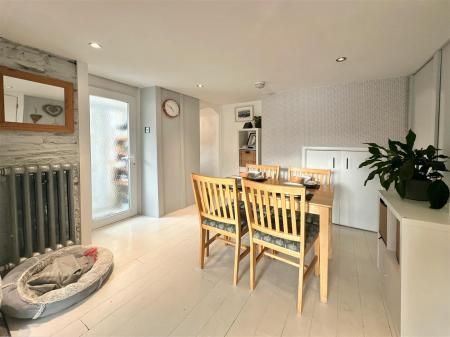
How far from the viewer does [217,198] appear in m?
A: 1.93

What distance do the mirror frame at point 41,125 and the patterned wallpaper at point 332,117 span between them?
2.84 m

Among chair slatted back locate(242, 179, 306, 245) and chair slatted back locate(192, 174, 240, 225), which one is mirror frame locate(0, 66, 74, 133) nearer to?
chair slatted back locate(192, 174, 240, 225)

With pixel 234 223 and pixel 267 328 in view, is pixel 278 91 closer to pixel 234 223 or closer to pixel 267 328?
pixel 234 223

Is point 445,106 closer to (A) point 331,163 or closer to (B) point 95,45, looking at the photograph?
(A) point 331,163

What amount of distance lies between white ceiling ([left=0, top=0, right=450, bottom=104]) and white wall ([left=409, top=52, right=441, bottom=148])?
0.14 metres

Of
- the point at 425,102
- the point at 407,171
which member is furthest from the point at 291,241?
the point at 425,102

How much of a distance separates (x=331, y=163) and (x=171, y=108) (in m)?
2.76

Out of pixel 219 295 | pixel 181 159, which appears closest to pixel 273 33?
pixel 219 295

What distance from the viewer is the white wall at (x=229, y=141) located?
16.1ft

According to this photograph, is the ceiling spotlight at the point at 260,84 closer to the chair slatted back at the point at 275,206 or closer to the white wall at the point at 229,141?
the white wall at the point at 229,141

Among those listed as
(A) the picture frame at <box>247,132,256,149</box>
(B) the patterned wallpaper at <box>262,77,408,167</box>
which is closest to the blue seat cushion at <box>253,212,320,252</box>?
(B) the patterned wallpaper at <box>262,77,408,167</box>

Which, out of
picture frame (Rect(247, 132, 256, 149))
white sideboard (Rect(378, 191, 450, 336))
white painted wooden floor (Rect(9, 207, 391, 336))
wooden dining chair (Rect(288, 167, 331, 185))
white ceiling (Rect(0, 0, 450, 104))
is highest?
white ceiling (Rect(0, 0, 450, 104))

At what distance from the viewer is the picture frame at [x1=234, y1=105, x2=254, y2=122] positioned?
4.65 meters

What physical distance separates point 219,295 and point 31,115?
2.45 metres
